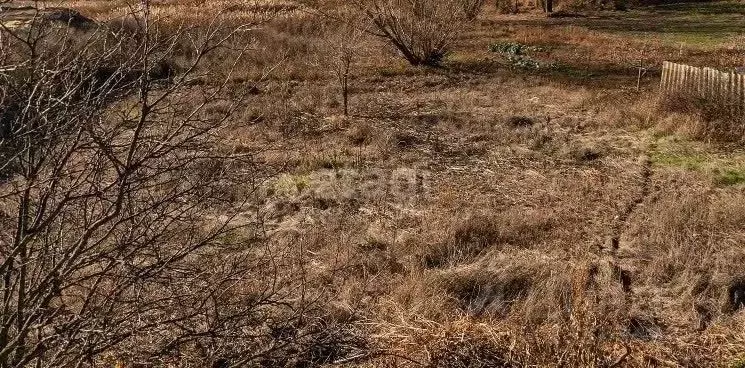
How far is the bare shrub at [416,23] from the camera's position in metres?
15.7

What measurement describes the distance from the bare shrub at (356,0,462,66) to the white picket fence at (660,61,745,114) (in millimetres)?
5292

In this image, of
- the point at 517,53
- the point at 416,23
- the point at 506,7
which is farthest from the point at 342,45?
the point at 506,7

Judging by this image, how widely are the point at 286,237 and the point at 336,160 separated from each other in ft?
8.84

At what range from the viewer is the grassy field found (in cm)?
471

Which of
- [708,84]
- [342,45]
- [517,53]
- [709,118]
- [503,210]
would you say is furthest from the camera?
[517,53]

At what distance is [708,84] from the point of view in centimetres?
1118

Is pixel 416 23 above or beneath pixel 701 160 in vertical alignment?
above

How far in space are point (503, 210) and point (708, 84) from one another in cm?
532

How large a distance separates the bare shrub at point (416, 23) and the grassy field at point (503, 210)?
1.61 ft

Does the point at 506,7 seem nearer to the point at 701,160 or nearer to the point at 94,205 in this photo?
the point at 701,160

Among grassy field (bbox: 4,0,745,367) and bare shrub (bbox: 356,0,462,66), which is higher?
bare shrub (bbox: 356,0,462,66)

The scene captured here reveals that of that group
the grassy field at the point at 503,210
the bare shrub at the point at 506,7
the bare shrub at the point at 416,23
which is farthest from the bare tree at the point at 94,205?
the bare shrub at the point at 506,7

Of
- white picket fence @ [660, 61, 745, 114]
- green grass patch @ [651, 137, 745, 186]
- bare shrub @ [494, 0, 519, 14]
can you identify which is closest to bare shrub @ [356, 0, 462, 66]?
white picket fence @ [660, 61, 745, 114]

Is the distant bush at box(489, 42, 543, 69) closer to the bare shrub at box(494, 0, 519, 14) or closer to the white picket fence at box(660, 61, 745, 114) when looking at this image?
the white picket fence at box(660, 61, 745, 114)
